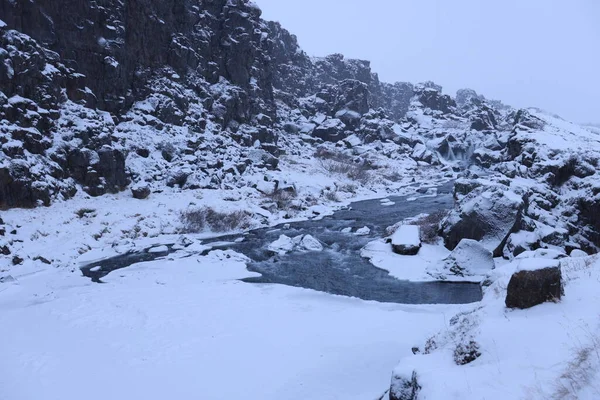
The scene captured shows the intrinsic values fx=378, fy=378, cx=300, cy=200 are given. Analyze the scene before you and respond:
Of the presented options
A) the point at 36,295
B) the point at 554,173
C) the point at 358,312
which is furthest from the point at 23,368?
the point at 554,173

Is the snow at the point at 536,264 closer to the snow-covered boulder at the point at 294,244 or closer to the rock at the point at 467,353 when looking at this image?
the rock at the point at 467,353

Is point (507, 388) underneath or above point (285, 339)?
above

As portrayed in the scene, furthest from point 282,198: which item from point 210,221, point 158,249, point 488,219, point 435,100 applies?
point 435,100

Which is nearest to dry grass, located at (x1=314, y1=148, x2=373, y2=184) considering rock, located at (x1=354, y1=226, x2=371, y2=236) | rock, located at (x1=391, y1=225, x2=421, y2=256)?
rock, located at (x1=354, y1=226, x2=371, y2=236)

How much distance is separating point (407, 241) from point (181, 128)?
3089 centimetres

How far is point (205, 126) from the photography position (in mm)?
47312

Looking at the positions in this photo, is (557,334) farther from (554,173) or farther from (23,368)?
(554,173)

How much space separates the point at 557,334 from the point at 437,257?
655 inches

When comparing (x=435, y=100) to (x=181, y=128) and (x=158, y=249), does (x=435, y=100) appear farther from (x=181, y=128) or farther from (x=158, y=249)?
(x=158, y=249)

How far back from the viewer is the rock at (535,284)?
7293 millimetres

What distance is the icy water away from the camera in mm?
17484

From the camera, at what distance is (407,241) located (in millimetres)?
23359

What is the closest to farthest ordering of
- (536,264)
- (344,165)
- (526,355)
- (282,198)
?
(526,355) → (536,264) → (282,198) → (344,165)

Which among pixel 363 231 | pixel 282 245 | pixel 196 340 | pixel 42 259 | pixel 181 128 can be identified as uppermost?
pixel 181 128
